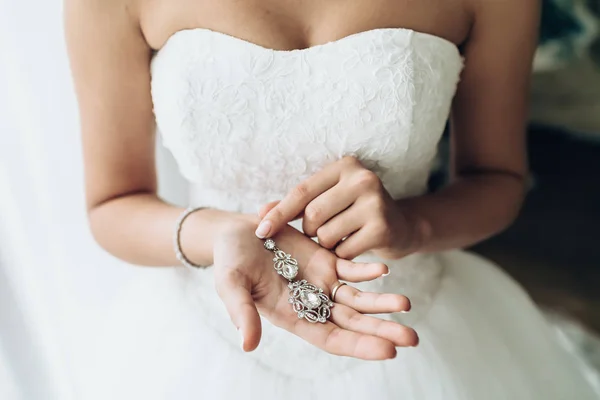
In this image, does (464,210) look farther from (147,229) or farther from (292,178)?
(147,229)

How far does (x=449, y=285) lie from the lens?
895 millimetres

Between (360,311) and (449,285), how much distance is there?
0.32 metres

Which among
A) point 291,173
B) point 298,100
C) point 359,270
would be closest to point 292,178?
point 291,173

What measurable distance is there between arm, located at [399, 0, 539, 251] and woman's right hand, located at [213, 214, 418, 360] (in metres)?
0.17

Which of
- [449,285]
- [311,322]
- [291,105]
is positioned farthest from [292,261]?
[449,285]

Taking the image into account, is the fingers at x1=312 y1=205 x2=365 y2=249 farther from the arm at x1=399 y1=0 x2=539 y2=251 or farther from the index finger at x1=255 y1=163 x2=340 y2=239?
the arm at x1=399 y1=0 x2=539 y2=251

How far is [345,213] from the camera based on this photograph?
2.25 feet

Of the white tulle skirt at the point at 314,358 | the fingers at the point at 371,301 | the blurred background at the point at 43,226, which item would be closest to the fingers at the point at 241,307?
the fingers at the point at 371,301

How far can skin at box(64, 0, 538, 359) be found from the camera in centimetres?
63

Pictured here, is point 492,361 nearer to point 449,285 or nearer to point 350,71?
point 449,285

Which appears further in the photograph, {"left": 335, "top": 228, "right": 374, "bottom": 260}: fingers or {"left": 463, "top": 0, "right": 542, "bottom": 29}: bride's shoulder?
{"left": 463, "top": 0, "right": 542, "bottom": 29}: bride's shoulder

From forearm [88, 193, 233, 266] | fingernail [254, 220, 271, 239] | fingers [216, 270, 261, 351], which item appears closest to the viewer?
fingers [216, 270, 261, 351]

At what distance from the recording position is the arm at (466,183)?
684 mm

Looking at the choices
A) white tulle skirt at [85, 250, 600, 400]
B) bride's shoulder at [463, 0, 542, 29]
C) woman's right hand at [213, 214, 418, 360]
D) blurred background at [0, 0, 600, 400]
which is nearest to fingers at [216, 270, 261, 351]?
woman's right hand at [213, 214, 418, 360]
